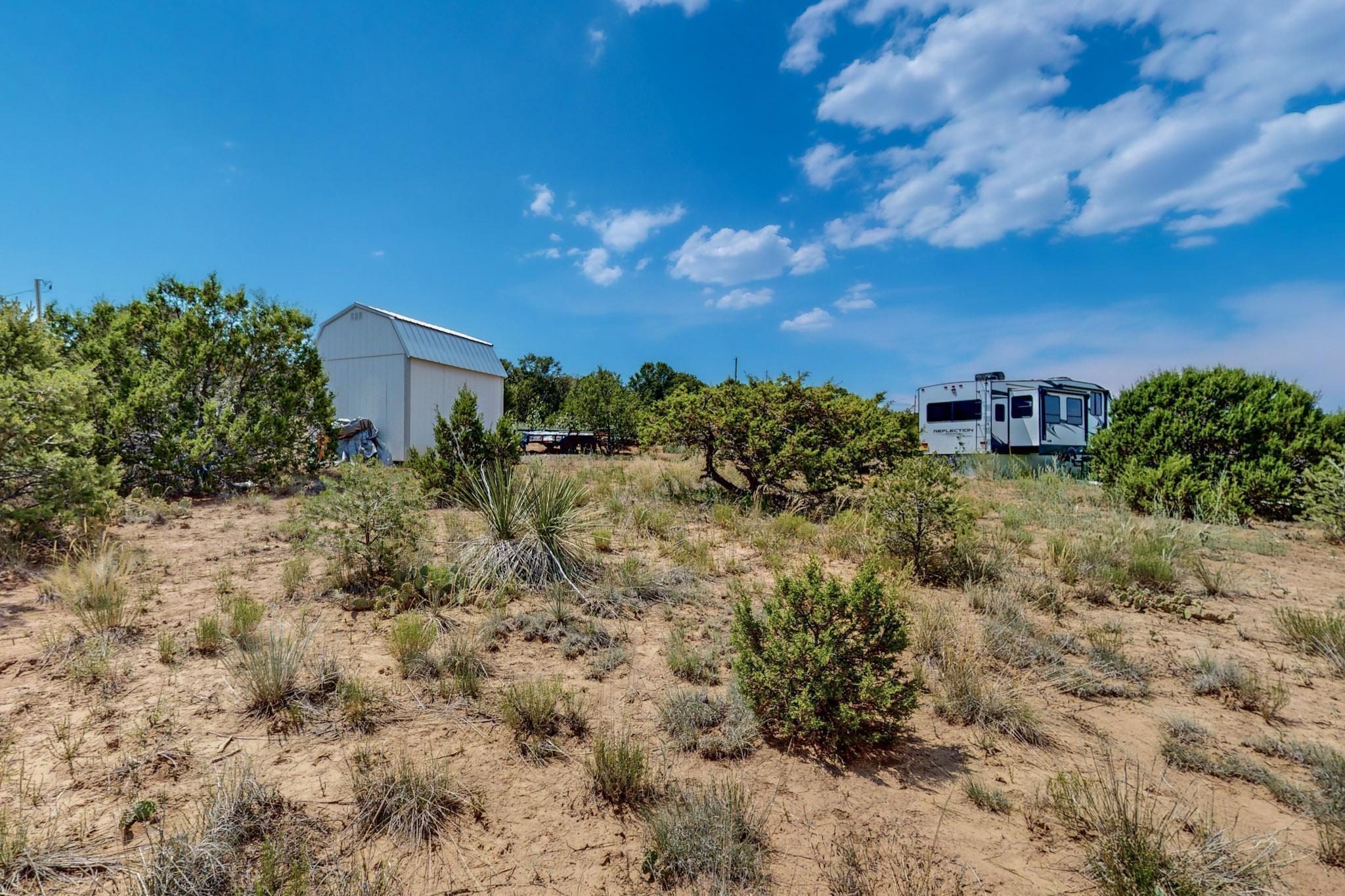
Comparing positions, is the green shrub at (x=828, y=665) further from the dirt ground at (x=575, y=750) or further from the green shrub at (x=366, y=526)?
the green shrub at (x=366, y=526)

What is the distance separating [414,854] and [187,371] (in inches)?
437

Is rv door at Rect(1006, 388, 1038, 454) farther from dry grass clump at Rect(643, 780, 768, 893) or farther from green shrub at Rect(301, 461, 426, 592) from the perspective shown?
dry grass clump at Rect(643, 780, 768, 893)

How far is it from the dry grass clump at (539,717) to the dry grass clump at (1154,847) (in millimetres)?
2375

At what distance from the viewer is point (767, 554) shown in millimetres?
6344

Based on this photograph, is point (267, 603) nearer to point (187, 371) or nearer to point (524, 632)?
point (524, 632)

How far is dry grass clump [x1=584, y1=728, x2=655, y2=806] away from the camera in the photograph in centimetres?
259

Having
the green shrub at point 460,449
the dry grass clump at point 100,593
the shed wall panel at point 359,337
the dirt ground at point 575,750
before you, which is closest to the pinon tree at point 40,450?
the dirt ground at point 575,750

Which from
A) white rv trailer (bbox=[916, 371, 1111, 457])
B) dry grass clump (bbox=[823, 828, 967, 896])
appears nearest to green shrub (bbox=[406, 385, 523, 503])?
dry grass clump (bbox=[823, 828, 967, 896])

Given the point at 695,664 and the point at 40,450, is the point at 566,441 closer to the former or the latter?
the point at 40,450

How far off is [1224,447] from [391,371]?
709 inches

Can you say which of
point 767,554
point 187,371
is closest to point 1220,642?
point 767,554

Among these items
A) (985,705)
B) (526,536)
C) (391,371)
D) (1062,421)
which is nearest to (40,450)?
(526,536)

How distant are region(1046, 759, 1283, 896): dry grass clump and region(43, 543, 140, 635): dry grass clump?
5.88 m

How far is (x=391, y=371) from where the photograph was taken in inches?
600
